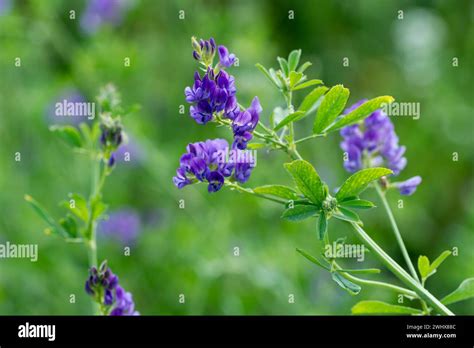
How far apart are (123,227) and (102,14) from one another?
125cm

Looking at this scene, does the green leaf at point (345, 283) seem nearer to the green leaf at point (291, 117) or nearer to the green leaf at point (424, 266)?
the green leaf at point (424, 266)

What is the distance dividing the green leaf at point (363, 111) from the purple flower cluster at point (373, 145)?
0.57ft

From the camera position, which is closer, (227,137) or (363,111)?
(363,111)

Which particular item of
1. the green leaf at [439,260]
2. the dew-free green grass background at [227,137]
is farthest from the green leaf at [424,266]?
the dew-free green grass background at [227,137]

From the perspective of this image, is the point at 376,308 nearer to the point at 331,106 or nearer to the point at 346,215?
the point at 346,215

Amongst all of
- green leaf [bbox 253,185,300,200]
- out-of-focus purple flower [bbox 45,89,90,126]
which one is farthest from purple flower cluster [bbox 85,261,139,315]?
out-of-focus purple flower [bbox 45,89,90,126]

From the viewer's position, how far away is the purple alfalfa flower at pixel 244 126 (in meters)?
1.25

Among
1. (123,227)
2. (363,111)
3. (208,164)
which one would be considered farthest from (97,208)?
(123,227)

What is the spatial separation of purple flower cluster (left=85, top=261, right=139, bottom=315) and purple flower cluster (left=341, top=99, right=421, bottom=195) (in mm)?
541

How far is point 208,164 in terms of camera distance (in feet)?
4.29

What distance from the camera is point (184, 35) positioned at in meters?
4.23
